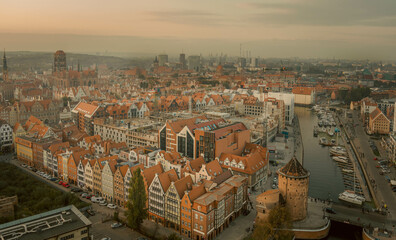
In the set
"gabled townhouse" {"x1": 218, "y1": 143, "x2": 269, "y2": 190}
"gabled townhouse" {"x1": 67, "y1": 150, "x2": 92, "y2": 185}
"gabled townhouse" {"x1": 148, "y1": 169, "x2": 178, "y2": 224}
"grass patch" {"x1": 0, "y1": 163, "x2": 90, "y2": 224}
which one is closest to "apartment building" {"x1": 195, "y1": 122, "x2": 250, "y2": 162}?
"gabled townhouse" {"x1": 218, "y1": 143, "x2": 269, "y2": 190}

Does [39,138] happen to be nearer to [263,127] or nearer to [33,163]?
[33,163]

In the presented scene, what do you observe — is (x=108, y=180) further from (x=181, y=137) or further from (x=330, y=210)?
(x=330, y=210)

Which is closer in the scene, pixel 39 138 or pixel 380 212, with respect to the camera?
pixel 380 212

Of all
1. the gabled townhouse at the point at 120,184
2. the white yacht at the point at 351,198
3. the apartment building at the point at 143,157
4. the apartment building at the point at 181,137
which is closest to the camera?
the gabled townhouse at the point at 120,184

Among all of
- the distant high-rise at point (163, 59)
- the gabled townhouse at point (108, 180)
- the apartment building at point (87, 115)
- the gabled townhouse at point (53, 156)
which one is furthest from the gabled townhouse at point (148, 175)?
the distant high-rise at point (163, 59)

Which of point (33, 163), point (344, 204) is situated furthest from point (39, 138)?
point (344, 204)

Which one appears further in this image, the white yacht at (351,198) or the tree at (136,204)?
the white yacht at (351,198)

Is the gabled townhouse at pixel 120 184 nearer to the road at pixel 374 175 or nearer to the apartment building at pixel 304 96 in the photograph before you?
the road at pixel 374 175
